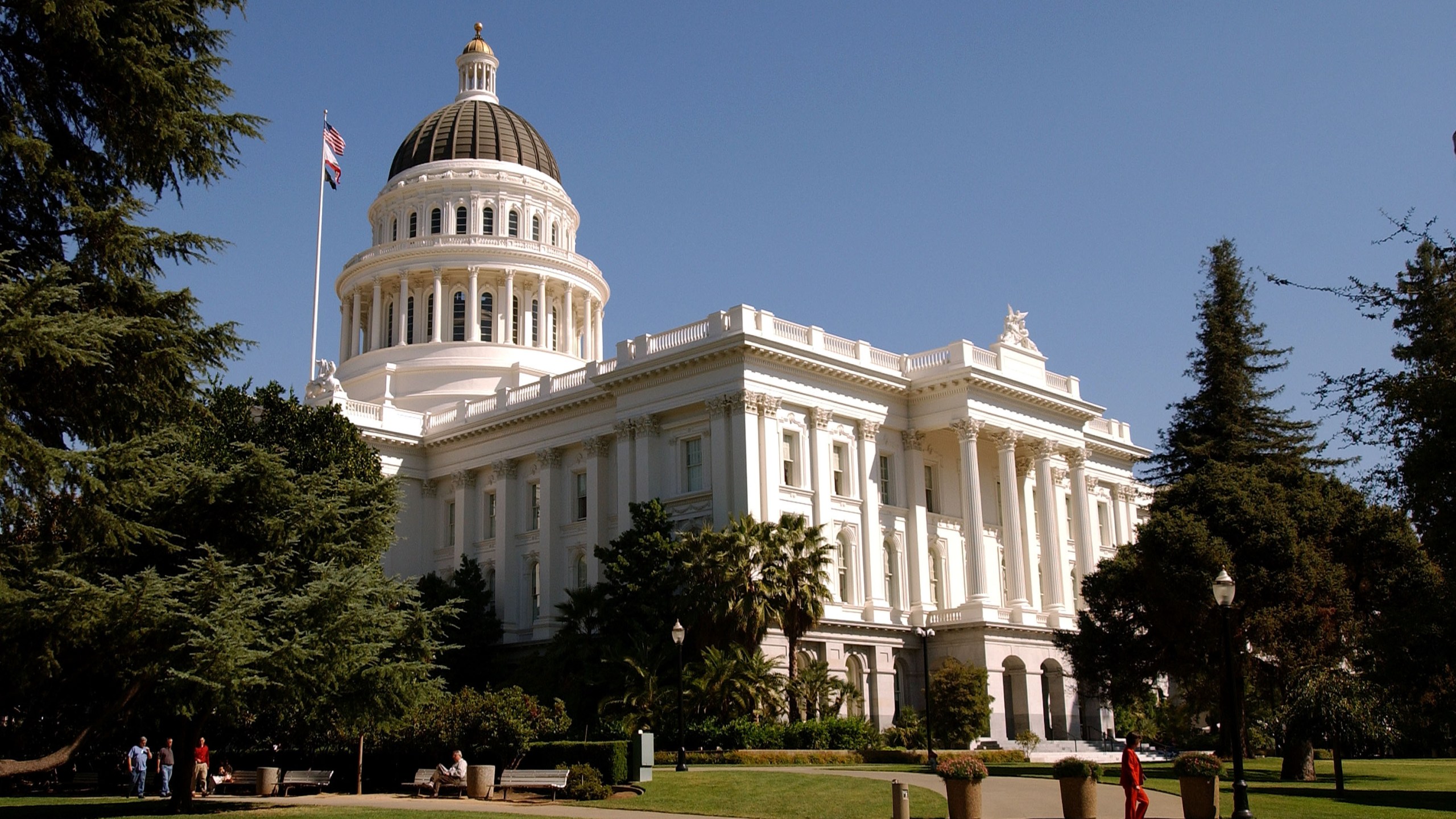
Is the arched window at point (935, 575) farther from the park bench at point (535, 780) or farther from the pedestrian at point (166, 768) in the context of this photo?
the pedestrian at point (166, 768)

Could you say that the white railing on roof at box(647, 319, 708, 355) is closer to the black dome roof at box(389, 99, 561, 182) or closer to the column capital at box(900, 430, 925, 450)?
the column capital at box(900, 430, 925, 450)

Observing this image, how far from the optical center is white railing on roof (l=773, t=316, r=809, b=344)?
5491cm

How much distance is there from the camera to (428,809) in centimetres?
2611

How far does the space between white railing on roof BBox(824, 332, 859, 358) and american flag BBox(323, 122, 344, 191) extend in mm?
27292

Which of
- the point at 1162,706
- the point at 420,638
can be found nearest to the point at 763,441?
the point at 1162,706

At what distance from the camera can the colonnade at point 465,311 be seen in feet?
258

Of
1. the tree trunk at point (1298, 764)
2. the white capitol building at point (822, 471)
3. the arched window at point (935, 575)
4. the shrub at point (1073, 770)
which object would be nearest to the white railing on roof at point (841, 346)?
the white capitol building at point (822, 471)

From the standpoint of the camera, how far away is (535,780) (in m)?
29.6

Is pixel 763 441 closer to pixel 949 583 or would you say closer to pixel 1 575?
pixel 949 583

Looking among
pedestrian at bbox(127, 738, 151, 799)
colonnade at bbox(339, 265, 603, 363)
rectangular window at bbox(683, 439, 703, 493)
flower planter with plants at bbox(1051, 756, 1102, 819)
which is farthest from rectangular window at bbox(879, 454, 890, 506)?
flower planter with plants at bbox(1051, 756, 1102, 819)

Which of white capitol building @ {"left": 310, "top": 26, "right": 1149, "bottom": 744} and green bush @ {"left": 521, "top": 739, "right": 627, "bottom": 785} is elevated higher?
white capitol building @ {"left": 310, "top": 26, "right": 1149, "bottom": 744}

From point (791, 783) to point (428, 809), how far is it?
324 inches

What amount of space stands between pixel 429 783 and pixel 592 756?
148 inches

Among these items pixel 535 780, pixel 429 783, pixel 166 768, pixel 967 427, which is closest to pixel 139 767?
pixel 166 768
